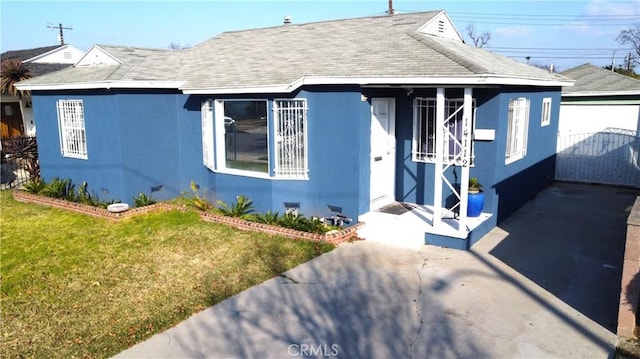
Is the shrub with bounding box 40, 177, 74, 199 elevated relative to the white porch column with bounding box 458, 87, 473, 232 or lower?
lower

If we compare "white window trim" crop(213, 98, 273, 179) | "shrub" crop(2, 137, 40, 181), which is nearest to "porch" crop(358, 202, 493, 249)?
"white window trim" crop(213, 98, 273, 179)

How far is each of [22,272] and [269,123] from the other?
17.2ft

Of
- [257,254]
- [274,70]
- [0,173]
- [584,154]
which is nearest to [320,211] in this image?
[257,254]

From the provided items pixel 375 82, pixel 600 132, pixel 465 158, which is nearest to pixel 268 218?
pixel 375 82

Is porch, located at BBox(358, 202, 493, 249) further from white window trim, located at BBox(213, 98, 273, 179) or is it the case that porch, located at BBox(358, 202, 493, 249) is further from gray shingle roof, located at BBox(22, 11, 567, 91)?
white window trim, located at BBox(213, 98, 273, 179)

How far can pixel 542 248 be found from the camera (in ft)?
29.7

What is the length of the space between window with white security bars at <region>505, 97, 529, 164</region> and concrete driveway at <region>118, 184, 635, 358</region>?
2303mm

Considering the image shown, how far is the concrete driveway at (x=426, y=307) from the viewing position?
570cm

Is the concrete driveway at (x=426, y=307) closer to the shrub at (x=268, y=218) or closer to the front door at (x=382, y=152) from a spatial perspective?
the shrub at (x=268, y=218)

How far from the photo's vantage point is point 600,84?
1709 centimetres

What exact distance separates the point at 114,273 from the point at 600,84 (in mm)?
16544

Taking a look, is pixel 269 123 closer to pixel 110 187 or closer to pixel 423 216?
pixel 423 216

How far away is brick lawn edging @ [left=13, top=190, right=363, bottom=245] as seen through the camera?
9.43 metres

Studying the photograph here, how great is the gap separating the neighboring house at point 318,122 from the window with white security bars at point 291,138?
23 mm
